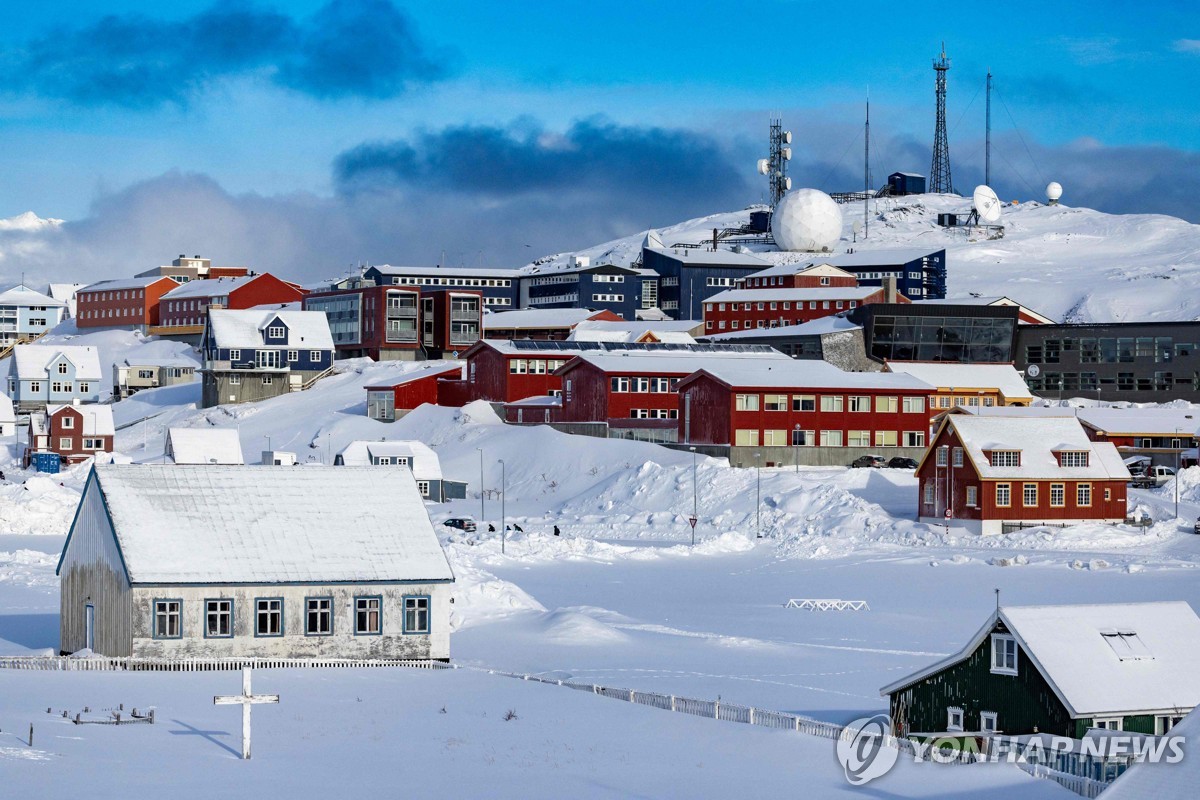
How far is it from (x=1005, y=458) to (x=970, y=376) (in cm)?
3535

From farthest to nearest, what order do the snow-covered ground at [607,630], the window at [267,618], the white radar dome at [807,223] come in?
1. the white radar dome at [807,223]
2. the window at [267,618]
3. the snow-covered ground at [607,630]

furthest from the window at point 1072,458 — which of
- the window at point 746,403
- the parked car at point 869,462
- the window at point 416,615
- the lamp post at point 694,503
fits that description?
the window at point 416,615

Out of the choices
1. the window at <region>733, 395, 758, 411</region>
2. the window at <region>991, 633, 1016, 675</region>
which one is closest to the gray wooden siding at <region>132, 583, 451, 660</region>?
the window at <region>991, 633, 1016, 675</region>

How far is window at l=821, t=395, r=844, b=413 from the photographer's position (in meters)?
83.3

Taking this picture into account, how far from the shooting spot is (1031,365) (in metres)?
109

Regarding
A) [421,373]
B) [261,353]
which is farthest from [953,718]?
[261,353]

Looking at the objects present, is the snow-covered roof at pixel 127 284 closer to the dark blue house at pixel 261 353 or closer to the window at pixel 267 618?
the dark blue house at pixel 261 353

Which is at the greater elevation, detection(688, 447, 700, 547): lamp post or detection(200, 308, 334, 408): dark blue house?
detection(200, 308, 334, 408): dark blue house

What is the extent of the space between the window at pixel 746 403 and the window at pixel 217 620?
5038 centimetres

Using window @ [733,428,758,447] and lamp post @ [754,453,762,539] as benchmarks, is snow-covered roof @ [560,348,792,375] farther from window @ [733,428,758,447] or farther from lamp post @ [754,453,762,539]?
lamp post @ [754,453,762,539]

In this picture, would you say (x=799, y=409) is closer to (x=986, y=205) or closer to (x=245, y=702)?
(x=245, y=702)

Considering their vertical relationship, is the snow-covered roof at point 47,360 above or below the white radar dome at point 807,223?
below

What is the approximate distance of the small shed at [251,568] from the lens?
32.9m

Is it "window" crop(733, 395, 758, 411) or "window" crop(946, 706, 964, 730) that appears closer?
"window" crop(946, 706, 964, 730)
